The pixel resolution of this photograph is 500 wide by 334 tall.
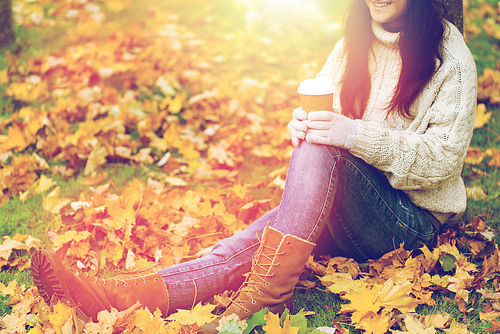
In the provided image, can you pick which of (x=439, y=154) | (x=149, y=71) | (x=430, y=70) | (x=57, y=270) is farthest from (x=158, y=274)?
(x=149, y=71)

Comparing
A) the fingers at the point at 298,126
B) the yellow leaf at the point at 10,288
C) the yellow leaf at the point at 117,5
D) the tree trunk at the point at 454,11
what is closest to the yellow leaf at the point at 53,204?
the yellow leaf at the point at 10,288

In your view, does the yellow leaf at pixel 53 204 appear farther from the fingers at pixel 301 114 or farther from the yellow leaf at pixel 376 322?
the yellow leaf at pixel 376 322

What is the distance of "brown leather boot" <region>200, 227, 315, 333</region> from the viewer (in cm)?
150

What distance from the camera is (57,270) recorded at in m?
1.40

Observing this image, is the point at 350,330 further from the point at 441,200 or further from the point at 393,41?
the point at 393,41

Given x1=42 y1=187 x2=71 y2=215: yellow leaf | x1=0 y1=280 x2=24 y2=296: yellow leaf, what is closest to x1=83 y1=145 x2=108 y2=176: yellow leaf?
x1=42 y1=187 x2=71 y2=215: yellow leaf

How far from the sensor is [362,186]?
1581 millimetres

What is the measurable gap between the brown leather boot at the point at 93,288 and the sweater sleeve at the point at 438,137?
3.09 ft

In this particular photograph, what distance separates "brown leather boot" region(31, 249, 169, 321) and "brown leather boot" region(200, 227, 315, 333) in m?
0.28

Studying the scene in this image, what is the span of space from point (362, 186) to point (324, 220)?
0.20 metres

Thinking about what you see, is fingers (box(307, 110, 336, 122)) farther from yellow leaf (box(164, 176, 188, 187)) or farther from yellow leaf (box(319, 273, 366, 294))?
yellow leaf (box(164, 176, 188, 187))

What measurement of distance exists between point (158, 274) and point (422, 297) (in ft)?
3.48

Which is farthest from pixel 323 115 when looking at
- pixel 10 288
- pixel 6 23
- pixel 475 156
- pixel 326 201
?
pixel 6 23

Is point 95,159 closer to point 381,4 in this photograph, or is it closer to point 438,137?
point 381,4
